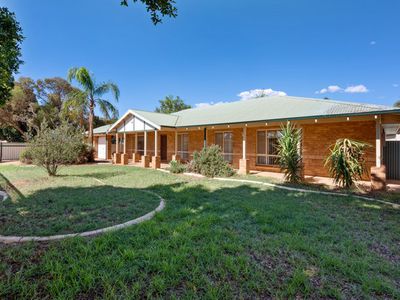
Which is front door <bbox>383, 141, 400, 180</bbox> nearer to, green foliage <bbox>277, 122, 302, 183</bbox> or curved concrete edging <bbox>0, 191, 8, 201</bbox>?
green foliage <bbox>277, 122, 302, 183</bbox>

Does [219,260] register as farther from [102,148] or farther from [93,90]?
[102,148]

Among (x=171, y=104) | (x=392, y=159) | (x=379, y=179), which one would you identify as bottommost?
(x=379, y=179)

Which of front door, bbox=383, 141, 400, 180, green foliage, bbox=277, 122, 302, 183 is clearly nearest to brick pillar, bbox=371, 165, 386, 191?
green foliage, bbox=277, 122, 302, 183

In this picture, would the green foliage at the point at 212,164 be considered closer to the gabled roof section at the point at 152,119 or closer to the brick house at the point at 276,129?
the brick house at the point at 276,129

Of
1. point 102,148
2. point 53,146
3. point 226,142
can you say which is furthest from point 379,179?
point 102,148

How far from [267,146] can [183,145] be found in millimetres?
7221

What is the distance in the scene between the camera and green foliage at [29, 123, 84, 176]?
991 centimetres

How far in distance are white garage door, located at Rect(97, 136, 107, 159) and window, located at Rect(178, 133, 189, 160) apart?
11360 millimetres

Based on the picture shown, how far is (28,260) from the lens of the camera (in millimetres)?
3070

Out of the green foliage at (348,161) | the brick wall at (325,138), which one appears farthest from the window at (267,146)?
the green foliage at (348,161)

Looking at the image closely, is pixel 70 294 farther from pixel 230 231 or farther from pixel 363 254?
pixel 363 254

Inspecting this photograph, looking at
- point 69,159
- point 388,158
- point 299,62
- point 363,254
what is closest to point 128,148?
point 69,159

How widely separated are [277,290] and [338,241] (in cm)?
206

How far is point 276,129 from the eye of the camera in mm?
12922
